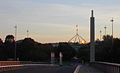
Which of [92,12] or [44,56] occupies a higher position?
→ [92,12]

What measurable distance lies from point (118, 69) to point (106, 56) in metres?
82.6

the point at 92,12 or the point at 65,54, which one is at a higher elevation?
the point at 92,12

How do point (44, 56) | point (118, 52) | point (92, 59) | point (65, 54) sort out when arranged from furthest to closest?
1. point (65, 54)
2. point (44, 56)
3. point (118, 52)
4. point (92, 59)

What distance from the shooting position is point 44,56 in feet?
531

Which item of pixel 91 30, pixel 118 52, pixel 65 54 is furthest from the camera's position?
pixel 65 54

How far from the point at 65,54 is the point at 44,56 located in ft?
97.8

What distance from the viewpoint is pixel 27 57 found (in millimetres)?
153750

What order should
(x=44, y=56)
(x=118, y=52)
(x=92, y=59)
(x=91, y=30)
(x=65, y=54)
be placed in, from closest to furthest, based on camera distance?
(x=92, y=59) → (x=91, y=30) → (x=118, y=52) → (x=44, y=56) → (x=65, y=54)

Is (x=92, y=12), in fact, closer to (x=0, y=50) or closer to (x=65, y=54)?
(x=0, y=50)

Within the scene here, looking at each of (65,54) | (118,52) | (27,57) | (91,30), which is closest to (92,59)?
(91,30)

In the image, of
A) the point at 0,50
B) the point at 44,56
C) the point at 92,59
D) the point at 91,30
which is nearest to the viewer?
the point at 92,59

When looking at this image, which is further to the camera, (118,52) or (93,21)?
(118,52)

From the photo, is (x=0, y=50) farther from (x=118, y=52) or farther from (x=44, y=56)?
(x=118, y=52)

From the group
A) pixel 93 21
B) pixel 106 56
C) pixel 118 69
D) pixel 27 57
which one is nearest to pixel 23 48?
pixel 27 57
